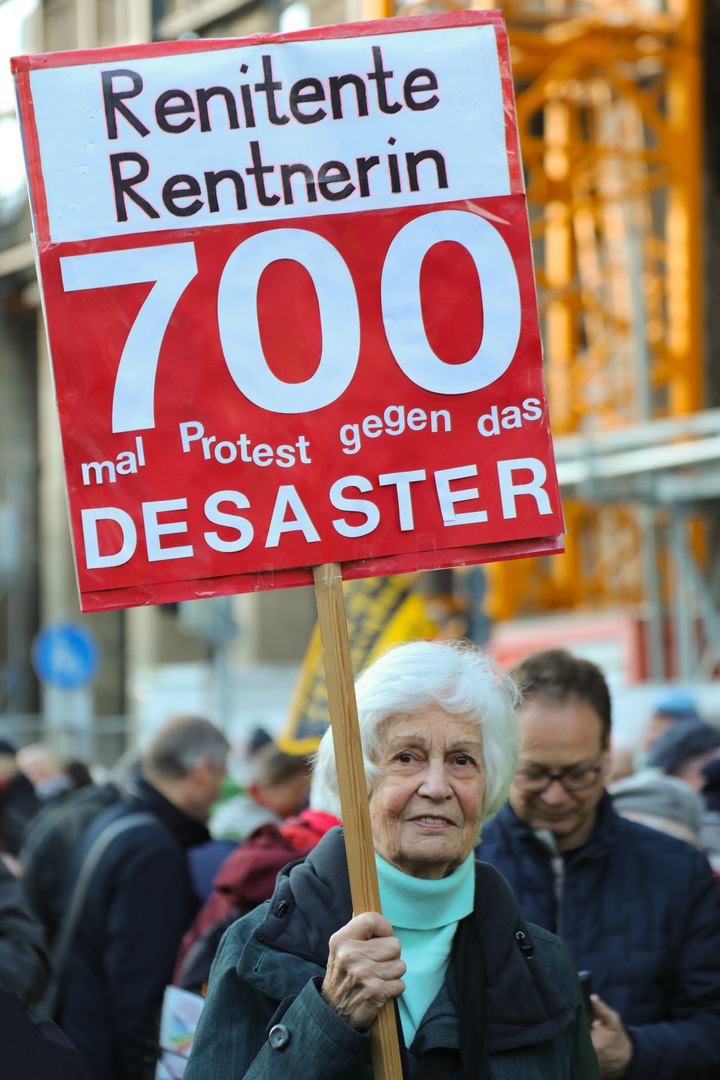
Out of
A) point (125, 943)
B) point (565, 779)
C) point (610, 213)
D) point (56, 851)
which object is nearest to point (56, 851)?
point (56, 851)

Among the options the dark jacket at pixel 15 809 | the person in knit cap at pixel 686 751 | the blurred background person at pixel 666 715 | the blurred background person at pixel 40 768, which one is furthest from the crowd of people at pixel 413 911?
the blurred background person at pixel 40 768

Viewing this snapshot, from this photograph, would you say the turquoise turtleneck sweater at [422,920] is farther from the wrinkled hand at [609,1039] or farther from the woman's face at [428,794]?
the wrinkled hand at [609,1039]

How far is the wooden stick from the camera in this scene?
Answer: 2037 mm

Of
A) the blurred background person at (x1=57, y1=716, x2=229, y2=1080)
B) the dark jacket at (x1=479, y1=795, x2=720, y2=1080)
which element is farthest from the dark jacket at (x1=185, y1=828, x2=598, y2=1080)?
the blurred background person at (x1=57, y1=716, x2=229, y2=1080)

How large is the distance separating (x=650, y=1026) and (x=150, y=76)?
6.65ft

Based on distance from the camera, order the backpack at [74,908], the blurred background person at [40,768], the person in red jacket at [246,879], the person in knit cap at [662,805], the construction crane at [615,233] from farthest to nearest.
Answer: the construction crane at [615,233], the blurred background person at [40,768], the backpack at [74,908], the person in knit cap at [662,805], the person in red jacket at [246,879]

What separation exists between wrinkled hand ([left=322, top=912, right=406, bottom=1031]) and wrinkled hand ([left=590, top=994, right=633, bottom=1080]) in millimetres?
765

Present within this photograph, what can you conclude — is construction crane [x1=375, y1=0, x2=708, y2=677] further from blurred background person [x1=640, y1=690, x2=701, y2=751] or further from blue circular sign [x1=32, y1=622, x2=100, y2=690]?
blurred background person [x1=640, y1=690, x2=701, y2=751]

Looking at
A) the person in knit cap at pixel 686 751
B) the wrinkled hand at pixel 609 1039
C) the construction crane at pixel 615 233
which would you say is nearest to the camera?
the wrinkled hand at pixel 609 1039

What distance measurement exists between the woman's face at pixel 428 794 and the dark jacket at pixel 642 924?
645 mm

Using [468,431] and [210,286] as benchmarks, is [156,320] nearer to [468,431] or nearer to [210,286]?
[210,286]

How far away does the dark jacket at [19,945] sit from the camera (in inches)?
115

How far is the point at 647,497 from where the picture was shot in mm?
14867

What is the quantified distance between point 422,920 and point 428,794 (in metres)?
0.20
